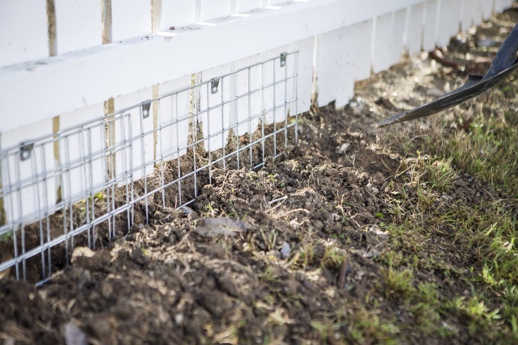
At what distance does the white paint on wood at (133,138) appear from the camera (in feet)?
10.1

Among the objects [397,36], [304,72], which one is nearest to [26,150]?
[304,72]

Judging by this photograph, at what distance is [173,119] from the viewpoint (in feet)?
11.3

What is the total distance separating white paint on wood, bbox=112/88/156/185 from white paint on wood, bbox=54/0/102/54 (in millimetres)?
284

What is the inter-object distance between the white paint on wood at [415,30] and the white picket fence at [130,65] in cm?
80

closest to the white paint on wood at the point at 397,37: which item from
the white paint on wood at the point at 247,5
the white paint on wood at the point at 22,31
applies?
the white paint on wood at the point at 247,5

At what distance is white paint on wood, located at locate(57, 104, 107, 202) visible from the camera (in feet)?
9.42

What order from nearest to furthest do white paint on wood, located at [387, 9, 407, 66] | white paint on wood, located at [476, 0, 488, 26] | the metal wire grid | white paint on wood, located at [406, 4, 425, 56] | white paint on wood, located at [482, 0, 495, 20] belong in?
the metal wire grid, white paint on wood, located at [387, 9, 407, 66], white paint on wood, located at [406, 4, 425, 56], white paint on wood, located at [476, 0, 488, 26], white paint on wood, located at [482, 0, 495, 20]

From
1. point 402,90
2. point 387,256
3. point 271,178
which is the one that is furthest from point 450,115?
point 387,256

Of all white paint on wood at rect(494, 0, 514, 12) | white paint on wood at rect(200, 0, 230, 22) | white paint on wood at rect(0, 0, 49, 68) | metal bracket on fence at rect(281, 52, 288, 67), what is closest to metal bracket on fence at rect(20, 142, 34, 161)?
white paint on wood at rect(0, 0, 49, 68)

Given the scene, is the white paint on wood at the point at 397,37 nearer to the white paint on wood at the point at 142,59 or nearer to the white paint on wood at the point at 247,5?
the white paint on wood at the point at 142,59

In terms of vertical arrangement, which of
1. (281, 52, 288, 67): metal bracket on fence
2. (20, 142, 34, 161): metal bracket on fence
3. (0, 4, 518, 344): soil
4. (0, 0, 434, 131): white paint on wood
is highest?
(0, 0, 434, 131): white paint on wood

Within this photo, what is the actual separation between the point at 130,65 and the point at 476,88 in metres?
1.81

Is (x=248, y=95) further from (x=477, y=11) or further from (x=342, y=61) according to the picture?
(x=477, y=11)

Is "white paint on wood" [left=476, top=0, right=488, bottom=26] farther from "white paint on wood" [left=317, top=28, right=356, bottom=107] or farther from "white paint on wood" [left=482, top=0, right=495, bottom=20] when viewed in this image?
"white paint on wood" [left=317, top=28, right=356, bottom=107]
